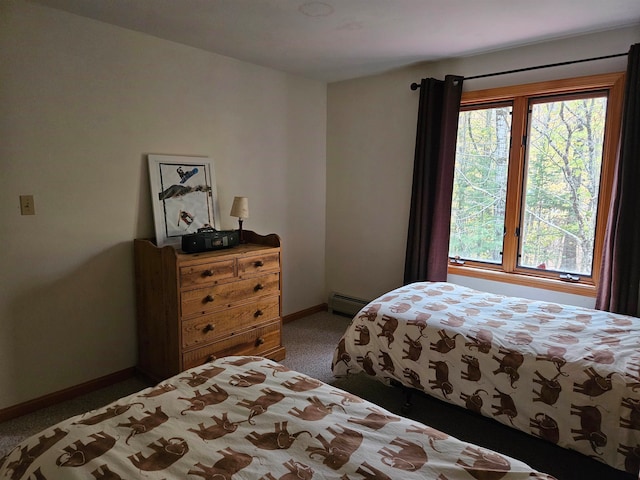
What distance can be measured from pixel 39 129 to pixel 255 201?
1731 millimetres

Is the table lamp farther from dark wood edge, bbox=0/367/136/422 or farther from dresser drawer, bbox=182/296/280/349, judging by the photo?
dark wood edge, bbox=0/367/136/422

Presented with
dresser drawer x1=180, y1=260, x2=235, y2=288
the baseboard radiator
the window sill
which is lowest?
the baseboard radiator

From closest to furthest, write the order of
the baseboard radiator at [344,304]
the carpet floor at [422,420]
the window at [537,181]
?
the carpet floor at [422,420] → the window at [537,181] → the baseboard radiator at [344,304]

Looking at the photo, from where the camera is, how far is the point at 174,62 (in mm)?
3033

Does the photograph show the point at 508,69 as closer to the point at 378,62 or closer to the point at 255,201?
the point at 378,62

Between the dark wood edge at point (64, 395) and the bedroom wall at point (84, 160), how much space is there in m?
0.04

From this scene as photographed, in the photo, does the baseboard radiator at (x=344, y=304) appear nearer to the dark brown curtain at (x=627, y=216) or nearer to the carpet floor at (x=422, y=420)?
the carpet floor at (x=422, y=420)

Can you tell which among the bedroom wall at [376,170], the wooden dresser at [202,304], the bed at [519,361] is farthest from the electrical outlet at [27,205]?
the bedroom wall at [376,170]

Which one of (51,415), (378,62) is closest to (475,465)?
(51,415)

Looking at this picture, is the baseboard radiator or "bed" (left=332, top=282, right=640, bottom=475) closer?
"bed" (left=332, top=282, right=640, bottom=475)

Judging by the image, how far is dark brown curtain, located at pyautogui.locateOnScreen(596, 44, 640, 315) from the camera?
8.55ft

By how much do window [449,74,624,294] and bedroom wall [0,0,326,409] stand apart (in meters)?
2.05

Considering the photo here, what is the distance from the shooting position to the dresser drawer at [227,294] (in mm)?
→ 2678

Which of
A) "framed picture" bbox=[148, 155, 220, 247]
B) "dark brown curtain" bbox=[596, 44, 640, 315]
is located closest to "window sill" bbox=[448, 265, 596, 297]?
"dark brown curtain" bbox=[596, 44, 640, 315]
